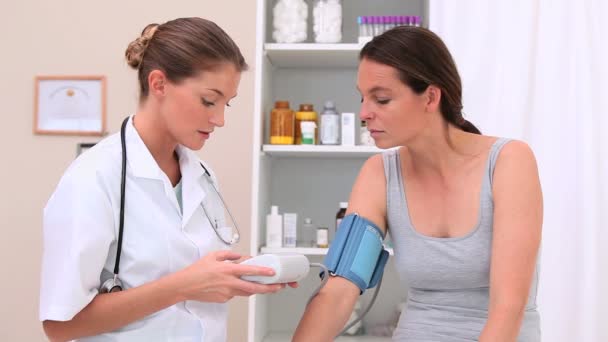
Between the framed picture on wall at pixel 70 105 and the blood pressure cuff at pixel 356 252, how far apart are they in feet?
4.86

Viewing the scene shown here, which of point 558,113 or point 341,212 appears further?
point 341,212

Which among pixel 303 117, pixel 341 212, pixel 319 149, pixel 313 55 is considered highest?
pixel 313 55

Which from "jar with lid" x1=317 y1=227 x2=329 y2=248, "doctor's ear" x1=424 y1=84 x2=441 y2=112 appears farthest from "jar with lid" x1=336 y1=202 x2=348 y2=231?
"doctor's ear" x1=424 y1=84 x2=441 y2=112

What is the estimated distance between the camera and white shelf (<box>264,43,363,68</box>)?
2297 millimetres

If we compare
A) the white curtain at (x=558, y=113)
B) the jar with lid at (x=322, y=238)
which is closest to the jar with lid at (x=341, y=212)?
the jar with lid at (x=322, y=238)

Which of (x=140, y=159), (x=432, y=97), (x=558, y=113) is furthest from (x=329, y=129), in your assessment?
(x=140, y=159)

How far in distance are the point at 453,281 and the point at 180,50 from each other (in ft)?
2.37

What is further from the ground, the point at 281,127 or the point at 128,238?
the point at 281,127

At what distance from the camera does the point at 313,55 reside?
2.39m

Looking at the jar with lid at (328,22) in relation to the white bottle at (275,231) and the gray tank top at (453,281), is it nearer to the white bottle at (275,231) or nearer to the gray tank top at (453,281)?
the white bottle at (275,231)

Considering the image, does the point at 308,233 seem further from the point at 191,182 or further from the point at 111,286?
the point at 111,286

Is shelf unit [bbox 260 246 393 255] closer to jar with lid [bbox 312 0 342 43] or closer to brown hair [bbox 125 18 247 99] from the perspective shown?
jar with lid [bbox 312 0 342 43]

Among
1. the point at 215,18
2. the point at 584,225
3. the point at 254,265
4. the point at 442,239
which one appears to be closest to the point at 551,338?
the point at 584,225

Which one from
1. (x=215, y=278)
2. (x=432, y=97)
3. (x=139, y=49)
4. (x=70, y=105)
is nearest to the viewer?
(x=215, y=278)
